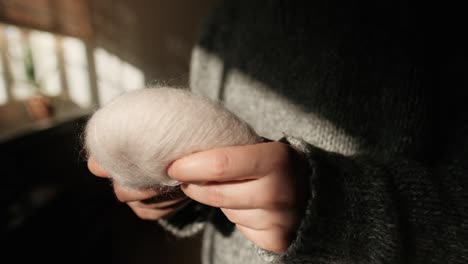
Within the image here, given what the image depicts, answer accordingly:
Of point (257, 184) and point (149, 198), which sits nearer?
point (257, 184)

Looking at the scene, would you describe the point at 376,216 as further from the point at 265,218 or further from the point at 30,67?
the point at 30,67

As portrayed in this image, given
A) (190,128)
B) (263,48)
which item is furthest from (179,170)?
(263,48)

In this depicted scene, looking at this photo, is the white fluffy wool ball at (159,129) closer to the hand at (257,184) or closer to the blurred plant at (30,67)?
the hand at (257,184)

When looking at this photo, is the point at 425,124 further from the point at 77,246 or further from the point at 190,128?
the point at 77,246

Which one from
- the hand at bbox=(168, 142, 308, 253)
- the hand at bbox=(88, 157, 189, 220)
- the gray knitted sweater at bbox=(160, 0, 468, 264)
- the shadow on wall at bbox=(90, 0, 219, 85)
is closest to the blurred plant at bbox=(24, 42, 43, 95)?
the shadow on wall at bbox=(90, 0, 219, 85)

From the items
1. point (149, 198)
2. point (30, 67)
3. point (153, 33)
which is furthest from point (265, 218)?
point (153, 33)

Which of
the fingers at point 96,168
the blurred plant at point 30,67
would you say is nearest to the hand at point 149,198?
the fingers at point 96,168

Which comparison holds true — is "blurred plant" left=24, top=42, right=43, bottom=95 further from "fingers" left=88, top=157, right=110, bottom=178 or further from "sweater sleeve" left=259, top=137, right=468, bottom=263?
"sweater sleeve" left=259, top=137, right=468, bottom=263
